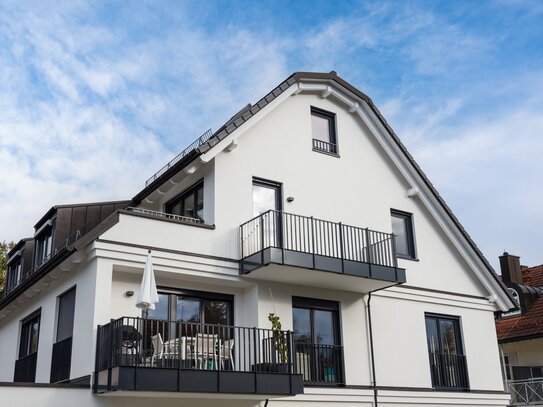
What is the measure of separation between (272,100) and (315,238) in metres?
3.54

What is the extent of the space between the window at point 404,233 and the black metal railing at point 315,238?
156 cm

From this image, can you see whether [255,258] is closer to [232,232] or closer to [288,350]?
[232,232]

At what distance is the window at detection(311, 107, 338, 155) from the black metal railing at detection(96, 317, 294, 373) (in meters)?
5.69

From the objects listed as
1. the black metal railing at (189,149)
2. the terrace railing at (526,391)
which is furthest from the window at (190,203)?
the terrace railing at (526,391)

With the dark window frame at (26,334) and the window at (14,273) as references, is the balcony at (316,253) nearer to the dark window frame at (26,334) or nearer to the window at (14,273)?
the dark window frame at (26,334)

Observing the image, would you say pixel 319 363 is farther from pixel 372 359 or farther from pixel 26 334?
pixel 26 334

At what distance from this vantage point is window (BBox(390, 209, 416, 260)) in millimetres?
19053

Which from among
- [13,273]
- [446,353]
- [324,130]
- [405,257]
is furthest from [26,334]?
[446,353]

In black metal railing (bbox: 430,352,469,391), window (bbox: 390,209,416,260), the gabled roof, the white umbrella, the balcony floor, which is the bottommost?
black metal railing (bbox: 430,352,469,391)

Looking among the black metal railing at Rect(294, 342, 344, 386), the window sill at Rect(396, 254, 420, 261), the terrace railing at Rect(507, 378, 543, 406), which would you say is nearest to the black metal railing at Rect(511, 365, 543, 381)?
the terrace railing at Rect(507, 378, 543, 406)

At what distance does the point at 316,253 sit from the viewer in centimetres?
1593

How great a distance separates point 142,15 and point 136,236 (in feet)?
15.5

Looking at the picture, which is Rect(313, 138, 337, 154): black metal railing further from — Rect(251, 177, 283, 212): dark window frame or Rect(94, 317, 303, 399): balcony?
Rect(94, 317, 303, 399): balcony

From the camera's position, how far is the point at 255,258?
49.0 ft
